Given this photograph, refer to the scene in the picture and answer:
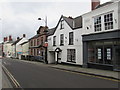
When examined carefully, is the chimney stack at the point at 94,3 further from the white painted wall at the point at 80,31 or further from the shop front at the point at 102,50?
the shop front at the point at 102,50

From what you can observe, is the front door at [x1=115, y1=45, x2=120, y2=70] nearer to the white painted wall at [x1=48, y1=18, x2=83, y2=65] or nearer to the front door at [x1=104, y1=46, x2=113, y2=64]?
the front door at [x1=104, y1=46, x2=113, y2=64]

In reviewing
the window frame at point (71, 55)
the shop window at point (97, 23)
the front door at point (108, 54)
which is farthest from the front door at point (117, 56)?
the window frame at point (71, 55)

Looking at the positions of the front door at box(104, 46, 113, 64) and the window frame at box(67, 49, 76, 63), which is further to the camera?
the window frame at box(67, 49, 76, 63)

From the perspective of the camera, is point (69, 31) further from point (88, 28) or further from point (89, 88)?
point (89, 88)

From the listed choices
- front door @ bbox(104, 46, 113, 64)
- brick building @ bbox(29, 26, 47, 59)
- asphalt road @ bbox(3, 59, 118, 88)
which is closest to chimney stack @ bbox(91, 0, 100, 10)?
front door @ bbox(104, 46, 113, 64)

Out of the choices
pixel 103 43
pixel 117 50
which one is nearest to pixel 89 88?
pixel 117 50

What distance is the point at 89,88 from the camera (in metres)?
7.50

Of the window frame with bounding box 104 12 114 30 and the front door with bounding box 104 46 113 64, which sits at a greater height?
the window frame with bounding box 104 12 114 30

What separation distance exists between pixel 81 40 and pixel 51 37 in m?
9.43

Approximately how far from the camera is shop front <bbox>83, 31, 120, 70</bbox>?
44.1 ft

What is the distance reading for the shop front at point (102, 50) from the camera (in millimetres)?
13438

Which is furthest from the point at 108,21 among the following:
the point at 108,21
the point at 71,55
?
the point at 71,55

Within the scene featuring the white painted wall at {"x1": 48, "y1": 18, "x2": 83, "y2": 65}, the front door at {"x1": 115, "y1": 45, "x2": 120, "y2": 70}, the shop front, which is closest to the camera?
the front door at {"x1": 115, "y1": 45, "x2": 120, "y2": 70}

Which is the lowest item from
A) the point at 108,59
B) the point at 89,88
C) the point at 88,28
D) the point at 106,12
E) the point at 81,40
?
the point at 89,88
